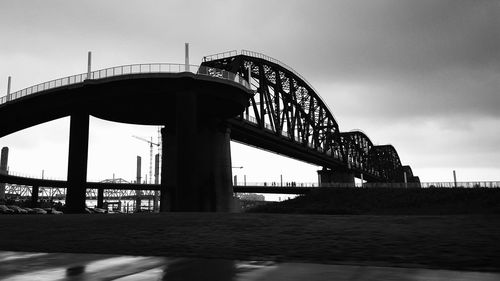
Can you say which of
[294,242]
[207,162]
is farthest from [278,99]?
[294,242]

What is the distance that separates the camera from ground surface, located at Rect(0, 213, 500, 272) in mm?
9992

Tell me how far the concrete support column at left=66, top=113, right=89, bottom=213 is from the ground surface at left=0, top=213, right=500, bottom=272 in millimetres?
29140

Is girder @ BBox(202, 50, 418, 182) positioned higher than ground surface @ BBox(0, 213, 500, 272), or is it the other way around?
girder @ BBox(202, 50, 418, 182)

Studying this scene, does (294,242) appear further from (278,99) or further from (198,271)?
(278,99)

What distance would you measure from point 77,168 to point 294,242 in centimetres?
4045

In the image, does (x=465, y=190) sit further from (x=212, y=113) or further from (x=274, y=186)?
(x=274, y=186)

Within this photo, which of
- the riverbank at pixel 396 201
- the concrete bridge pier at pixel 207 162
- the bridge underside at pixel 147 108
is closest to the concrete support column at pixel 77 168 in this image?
the bridge underside at pixel 147 108

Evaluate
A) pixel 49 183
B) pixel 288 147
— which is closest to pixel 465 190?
pixel 288 147

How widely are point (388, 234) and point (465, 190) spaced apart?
60555 millimetres

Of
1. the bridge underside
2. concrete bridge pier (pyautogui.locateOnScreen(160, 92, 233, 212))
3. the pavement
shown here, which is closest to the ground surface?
the pavement

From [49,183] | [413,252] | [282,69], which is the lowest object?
[413,252]

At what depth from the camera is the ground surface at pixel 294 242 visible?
393 inches

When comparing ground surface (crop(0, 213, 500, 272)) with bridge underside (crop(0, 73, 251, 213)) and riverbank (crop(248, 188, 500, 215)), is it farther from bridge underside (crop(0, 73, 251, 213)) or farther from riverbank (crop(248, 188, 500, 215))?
riverbank (crop(248, 188, 500, 215))

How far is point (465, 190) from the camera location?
6612cm
